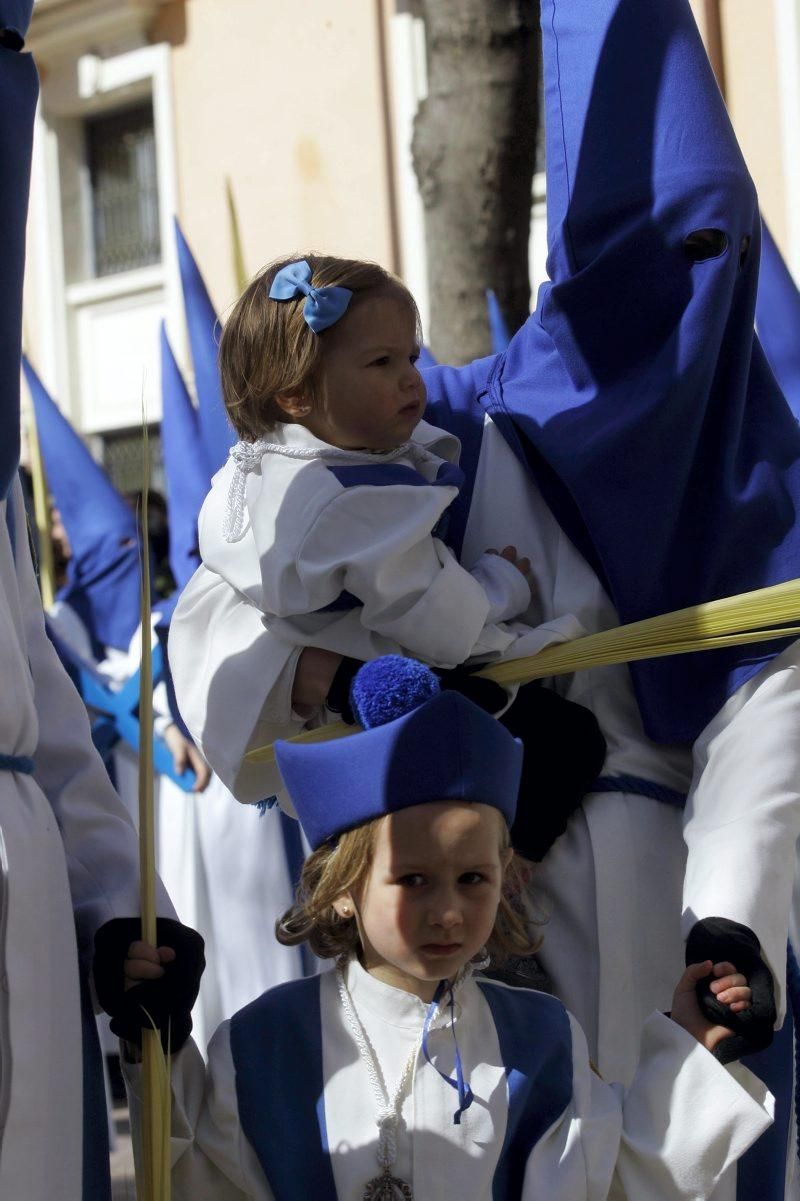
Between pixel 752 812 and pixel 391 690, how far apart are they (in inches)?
19.6

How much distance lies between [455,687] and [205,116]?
39.3ft

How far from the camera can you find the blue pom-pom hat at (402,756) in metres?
1.97

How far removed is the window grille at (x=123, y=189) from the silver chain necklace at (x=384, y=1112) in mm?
12765

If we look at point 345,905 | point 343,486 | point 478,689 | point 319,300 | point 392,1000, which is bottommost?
point 392,1000

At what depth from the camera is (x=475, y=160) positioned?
19.2ft

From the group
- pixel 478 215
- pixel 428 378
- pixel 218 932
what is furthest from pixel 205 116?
pixel 428 378

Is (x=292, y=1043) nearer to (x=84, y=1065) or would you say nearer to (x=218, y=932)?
(x=84, y=1065)

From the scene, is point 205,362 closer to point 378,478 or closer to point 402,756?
point 378,478

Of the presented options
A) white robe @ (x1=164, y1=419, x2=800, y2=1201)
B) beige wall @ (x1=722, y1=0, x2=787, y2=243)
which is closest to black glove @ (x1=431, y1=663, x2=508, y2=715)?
white robe @ (x1=164, y1=419, x2=800, y2=1201)

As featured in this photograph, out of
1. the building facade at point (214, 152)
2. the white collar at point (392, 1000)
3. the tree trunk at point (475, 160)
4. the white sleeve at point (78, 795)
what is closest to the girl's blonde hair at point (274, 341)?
the white sleeve at point (78, 795)

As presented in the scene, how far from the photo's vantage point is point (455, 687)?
7.22ft

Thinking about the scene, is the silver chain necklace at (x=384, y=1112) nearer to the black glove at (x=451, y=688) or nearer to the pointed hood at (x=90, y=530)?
the black glove at (x=451, y=688)

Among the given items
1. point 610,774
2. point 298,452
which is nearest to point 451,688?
point 610,774

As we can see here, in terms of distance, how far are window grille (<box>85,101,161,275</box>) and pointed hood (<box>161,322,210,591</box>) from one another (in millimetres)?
8766
